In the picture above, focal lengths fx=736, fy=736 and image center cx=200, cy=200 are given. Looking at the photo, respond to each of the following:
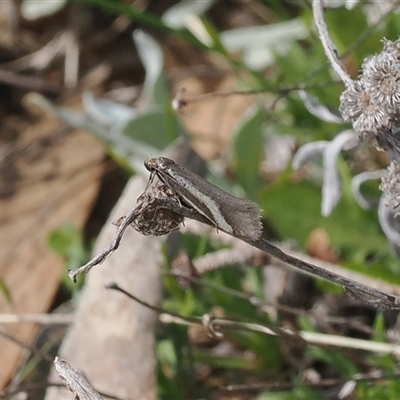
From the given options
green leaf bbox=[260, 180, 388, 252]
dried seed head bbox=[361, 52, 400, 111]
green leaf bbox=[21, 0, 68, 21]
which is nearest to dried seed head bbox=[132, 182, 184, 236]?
dried seed head bbox=[361, 52, 400, 111]

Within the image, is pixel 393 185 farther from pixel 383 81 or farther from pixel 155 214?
pixel 155 214

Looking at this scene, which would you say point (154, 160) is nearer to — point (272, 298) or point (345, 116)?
point (345, 116)

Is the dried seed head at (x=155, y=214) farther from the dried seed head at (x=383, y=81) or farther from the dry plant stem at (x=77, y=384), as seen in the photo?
the dried seed head at (x=383, y=81)

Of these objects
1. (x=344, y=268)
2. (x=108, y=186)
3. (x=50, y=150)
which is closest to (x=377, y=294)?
(x=344, y=268)

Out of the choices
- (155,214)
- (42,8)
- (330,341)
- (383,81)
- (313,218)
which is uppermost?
(42,8)

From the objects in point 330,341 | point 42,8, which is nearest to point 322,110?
point 330,341

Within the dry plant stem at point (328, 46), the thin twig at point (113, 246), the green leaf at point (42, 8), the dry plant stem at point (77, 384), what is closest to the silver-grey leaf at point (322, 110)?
the dry plant stem at point (328, 46)

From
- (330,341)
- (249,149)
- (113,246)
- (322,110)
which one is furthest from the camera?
(249,149)
